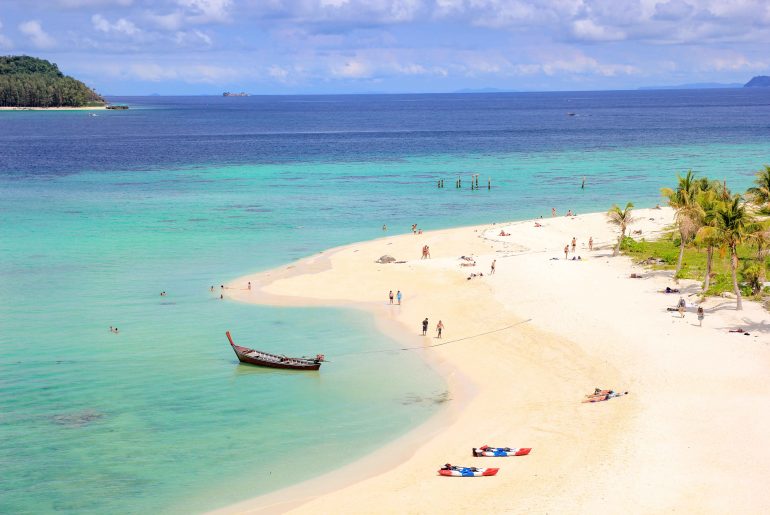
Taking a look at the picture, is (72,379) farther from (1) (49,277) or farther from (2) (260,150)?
(2) (260,150)

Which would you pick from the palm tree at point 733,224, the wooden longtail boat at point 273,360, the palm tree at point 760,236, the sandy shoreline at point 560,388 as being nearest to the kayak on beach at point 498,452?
the sandy shoreline at point 560,388

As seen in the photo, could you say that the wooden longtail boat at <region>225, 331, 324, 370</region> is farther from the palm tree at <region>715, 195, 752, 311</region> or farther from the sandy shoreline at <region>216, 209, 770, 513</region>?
the palm tree at <region>715, 195, 752, 311</region>

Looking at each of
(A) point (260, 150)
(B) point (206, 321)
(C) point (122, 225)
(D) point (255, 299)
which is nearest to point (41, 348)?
(B) point (206, 321)

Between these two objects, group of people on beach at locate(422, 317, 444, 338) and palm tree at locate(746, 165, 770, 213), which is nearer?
group of people on beach at locate(422, 317, 444, 338)

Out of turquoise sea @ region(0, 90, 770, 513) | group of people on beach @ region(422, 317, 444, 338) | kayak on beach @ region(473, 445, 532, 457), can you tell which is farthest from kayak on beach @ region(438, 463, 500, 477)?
group of people on beach @ region(422, 317, 444, 338)

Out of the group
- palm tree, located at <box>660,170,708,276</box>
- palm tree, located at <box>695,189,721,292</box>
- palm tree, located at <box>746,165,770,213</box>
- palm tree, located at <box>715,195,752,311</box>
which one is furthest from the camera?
palm tree, located at <box>746,165,770,213</box>

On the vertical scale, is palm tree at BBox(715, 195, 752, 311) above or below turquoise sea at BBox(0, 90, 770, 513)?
above

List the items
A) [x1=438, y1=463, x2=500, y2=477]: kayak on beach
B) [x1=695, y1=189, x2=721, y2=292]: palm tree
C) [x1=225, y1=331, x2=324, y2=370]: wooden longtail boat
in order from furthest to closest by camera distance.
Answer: [x1=695, y1=189, x2=721, y2=292]: palm tree → [x1=225, y1=331, x2=324, y2=370]: wooden longtail boat → [x1=438, y1=463, x2=500, y2=477]: kayak on beach

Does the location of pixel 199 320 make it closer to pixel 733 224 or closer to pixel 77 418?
pixel 77 418
